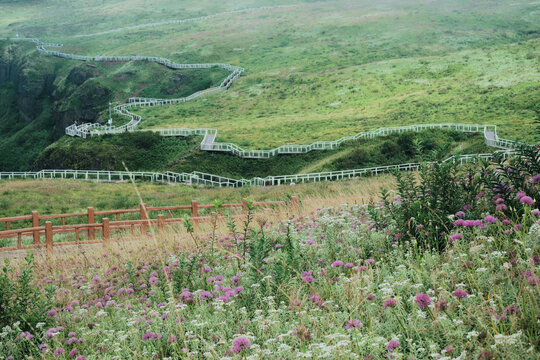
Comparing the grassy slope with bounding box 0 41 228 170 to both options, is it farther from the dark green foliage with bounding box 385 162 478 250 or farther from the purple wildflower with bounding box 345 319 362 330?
the purple wildflower with bounding box 345 319 362 330

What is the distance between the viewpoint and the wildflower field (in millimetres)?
4418

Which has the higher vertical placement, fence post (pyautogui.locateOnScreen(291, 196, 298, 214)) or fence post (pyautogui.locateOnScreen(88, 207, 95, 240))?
fence post (pyautogui.locateOnScreen(291, 196, 298, 214))

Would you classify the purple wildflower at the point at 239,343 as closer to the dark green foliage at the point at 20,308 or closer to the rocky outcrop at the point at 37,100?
the dark green foliage at the point at 20,308

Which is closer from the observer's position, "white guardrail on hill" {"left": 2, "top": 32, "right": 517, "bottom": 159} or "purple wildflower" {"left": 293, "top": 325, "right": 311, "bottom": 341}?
"purple wildflower" {"left": 293, "top": 325, "right": 311, "bottom": 341}

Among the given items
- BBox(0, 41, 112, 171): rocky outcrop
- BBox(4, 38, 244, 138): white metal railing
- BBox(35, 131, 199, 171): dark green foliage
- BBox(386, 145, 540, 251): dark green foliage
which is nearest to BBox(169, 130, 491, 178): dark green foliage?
BBox(35, 131, 199, 171): dark green foliage

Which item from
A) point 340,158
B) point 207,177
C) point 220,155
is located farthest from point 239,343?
point 220,155

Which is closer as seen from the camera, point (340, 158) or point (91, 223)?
point (91, 223)

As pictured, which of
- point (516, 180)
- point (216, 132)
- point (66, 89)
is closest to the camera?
point (516, 180)

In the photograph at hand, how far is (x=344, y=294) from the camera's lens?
18.9 ft

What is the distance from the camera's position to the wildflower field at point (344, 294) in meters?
4.42

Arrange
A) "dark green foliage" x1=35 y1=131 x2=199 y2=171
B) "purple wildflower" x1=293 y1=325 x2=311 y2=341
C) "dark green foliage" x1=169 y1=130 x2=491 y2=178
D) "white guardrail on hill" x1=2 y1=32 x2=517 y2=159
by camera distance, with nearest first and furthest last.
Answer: "purple wildflower" x1=293 y1=325 x2=311 y2=341, "dark green foliage" x1=169 y1=130 x2=491 y2=178, "white guardrail on hill" x1=2 y1=32 x2=517 y2=159, "dark green foliage" x1=35 y1=131 x2=199 y2=171

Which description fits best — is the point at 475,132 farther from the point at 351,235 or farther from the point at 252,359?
the point at 252,359

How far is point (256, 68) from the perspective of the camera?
4124 inches

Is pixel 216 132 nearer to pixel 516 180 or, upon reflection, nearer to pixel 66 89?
pixel 66 89
